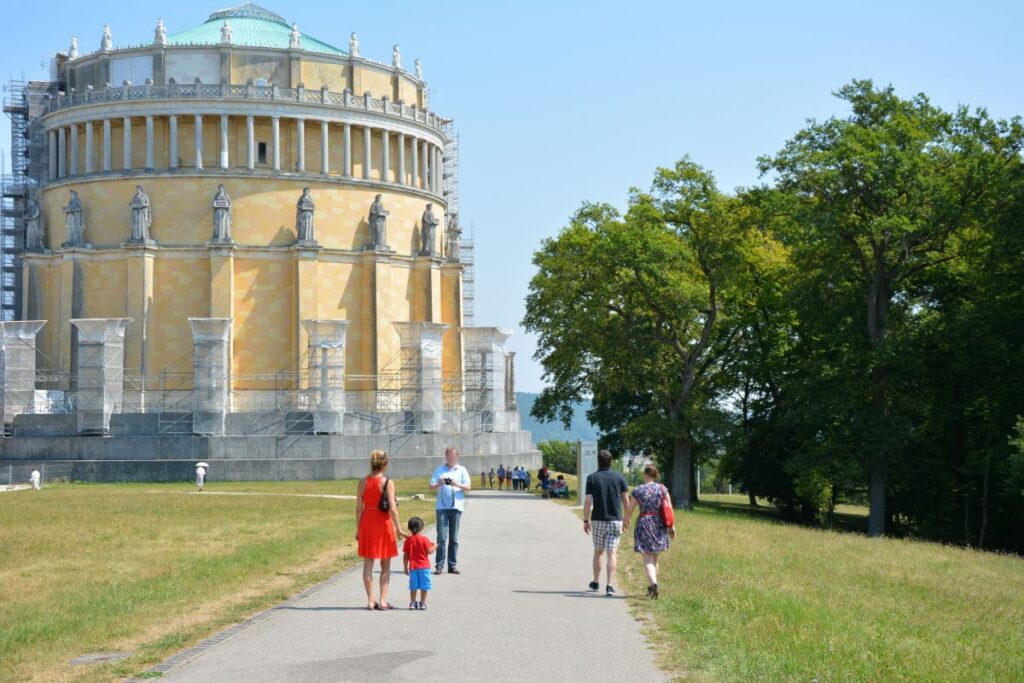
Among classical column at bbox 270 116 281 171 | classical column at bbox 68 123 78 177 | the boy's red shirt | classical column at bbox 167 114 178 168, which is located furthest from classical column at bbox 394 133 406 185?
the boy's red shirt

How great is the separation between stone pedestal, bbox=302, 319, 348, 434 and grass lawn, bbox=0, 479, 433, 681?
61.0 feet

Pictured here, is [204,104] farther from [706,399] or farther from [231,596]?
[231,596]

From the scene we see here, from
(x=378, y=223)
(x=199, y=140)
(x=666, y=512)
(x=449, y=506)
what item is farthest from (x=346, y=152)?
(x=666, y=512)

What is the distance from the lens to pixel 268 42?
255 feet

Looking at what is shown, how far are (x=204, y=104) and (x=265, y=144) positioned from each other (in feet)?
13.0

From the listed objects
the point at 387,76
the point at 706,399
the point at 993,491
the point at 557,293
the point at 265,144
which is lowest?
the point at 993,491

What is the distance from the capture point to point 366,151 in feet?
247

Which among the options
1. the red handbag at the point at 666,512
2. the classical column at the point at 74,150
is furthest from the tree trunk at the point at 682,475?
the classical column at the point at 74,150

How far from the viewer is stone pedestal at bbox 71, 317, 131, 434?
57031mm

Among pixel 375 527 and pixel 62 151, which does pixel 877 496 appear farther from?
pixel 62 151

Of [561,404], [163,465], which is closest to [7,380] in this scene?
[163,465]

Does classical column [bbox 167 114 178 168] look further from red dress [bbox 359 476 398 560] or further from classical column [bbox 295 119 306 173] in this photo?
red dress [bbox 359 476 398 560]

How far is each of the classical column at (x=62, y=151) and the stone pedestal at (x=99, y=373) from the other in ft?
63.7

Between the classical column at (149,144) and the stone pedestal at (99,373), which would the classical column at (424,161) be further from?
the stone pedestal at (99,373)
